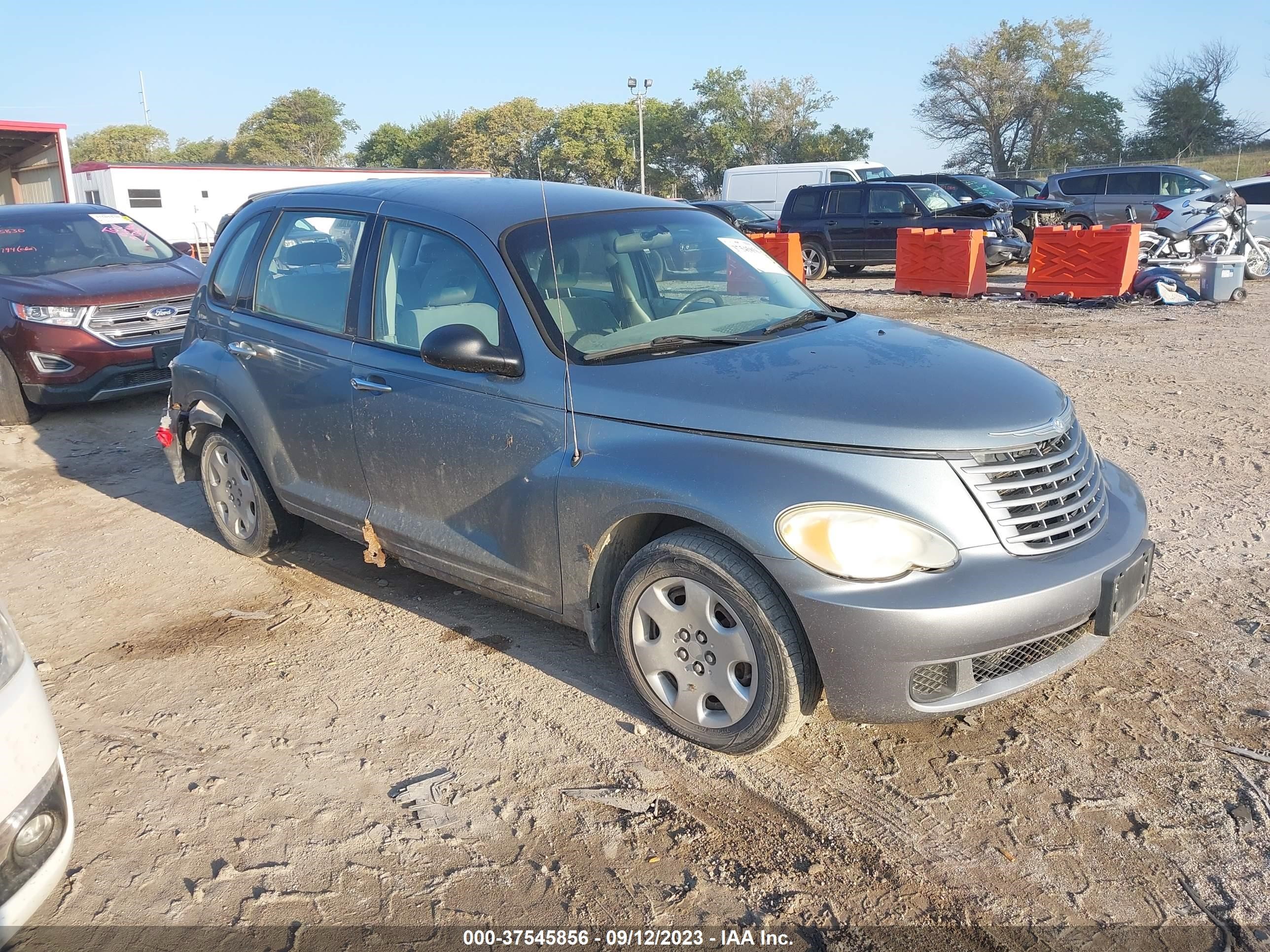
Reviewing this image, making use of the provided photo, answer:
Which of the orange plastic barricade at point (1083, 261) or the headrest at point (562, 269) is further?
the orange plastic barricade at point (1083, 261)

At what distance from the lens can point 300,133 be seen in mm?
79000

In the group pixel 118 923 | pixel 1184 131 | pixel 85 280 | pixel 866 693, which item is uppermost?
pixel 1184 131

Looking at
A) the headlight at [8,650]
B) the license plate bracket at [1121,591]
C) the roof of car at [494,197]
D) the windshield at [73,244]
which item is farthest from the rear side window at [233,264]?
the windshield at [73,244]

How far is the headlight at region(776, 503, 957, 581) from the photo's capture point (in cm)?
287

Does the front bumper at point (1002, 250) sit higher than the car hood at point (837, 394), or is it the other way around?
the car hood at point (837, 394)

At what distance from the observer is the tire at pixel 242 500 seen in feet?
16.4

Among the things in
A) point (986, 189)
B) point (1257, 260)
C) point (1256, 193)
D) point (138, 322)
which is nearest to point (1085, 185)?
point (986, 189)

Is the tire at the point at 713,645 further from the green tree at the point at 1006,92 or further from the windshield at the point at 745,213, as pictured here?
the green tree at the point at 1006,92

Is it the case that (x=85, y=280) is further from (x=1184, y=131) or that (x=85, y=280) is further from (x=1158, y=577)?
(x=1184, y=131)

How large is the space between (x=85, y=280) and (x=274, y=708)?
653 cm

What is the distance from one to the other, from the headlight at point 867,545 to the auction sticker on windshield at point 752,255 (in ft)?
5.88

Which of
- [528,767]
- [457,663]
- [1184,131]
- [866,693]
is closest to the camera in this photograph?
[866,693]

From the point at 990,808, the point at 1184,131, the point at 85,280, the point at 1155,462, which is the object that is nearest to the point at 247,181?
the point at 85,280

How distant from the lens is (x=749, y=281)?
4250 mm
